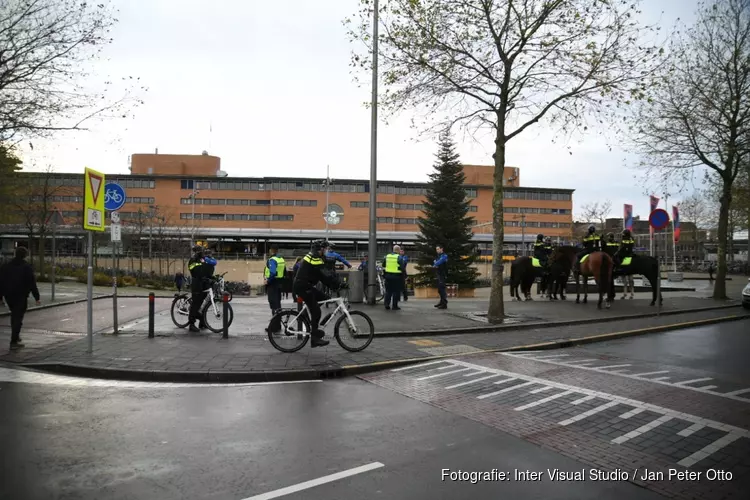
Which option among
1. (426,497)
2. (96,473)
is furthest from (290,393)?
(426,497)

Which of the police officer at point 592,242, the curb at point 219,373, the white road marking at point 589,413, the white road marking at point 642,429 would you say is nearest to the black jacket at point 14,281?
the curb at point 219,373

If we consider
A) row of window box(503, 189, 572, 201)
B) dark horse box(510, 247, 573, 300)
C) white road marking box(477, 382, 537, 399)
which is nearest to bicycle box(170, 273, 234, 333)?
white road marking box(477, 382, 537, 399)

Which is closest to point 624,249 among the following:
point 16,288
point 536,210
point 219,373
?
point 219,373

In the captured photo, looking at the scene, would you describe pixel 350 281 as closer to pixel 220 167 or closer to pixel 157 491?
pixel 157 491

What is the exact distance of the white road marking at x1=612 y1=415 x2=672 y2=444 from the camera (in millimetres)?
4508

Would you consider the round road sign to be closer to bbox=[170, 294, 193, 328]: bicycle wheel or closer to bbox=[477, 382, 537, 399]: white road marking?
bbox=[477, 382, 537, 399]: white road marking

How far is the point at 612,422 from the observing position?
4.99 m

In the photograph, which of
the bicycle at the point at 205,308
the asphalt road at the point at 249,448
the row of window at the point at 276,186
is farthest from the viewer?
the row of window at the point at 276,186

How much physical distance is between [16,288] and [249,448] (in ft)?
22.9

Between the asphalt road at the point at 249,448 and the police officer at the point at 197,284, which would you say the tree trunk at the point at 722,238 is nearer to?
the asphalt road at the point at 249,448

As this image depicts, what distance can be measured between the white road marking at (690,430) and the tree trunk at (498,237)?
23.9 ft

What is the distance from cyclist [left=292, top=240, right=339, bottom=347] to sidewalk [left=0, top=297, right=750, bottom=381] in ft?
1.38

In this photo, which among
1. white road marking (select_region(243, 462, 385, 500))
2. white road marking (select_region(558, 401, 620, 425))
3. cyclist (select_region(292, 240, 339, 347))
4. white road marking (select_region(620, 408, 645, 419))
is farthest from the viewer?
cyclist (select_region(292, 240, 339, 347))

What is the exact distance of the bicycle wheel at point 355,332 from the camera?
8.76m
